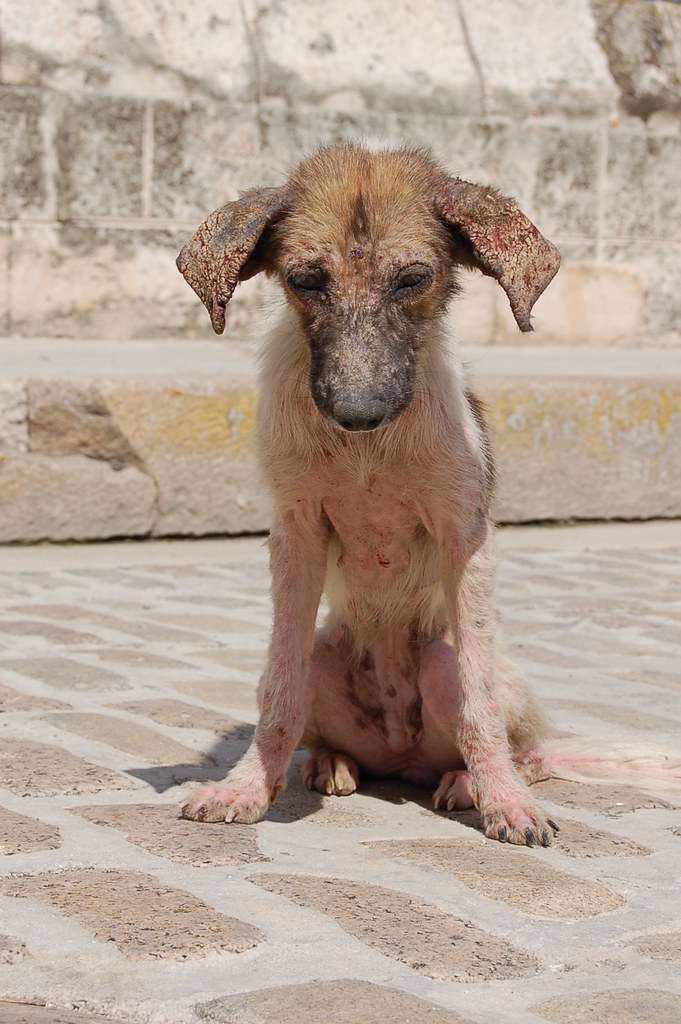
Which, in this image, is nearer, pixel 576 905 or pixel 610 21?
pixel 576 905

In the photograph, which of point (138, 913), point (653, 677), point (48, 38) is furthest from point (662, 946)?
point (48, 38)

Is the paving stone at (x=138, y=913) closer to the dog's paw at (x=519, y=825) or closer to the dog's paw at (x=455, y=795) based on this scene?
the dog's paw at (x=519, y=825)

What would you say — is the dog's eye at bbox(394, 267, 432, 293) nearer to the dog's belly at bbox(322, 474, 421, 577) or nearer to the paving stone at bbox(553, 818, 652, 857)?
the dog's belly at bbox(322, 474, 421, 577)

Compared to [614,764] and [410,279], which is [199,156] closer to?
[410,279]

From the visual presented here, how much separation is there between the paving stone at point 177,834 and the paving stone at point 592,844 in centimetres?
75

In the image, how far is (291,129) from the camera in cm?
844

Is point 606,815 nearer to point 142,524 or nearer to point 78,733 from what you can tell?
point 78,733

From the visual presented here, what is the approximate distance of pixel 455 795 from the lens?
13.2ft

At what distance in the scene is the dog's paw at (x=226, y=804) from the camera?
3.71 m

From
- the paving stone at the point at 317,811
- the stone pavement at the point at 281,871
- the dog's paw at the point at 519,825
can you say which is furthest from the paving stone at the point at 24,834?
the dog's paw at the point at 519,825

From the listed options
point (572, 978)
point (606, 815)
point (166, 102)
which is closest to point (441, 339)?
point (606, 815)

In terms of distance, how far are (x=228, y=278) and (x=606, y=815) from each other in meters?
1.70

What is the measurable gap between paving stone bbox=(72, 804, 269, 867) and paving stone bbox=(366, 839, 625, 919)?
33cm

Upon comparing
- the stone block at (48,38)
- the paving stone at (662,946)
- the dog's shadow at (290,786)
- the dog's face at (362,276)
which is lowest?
the dog's shadow at (290,786)
